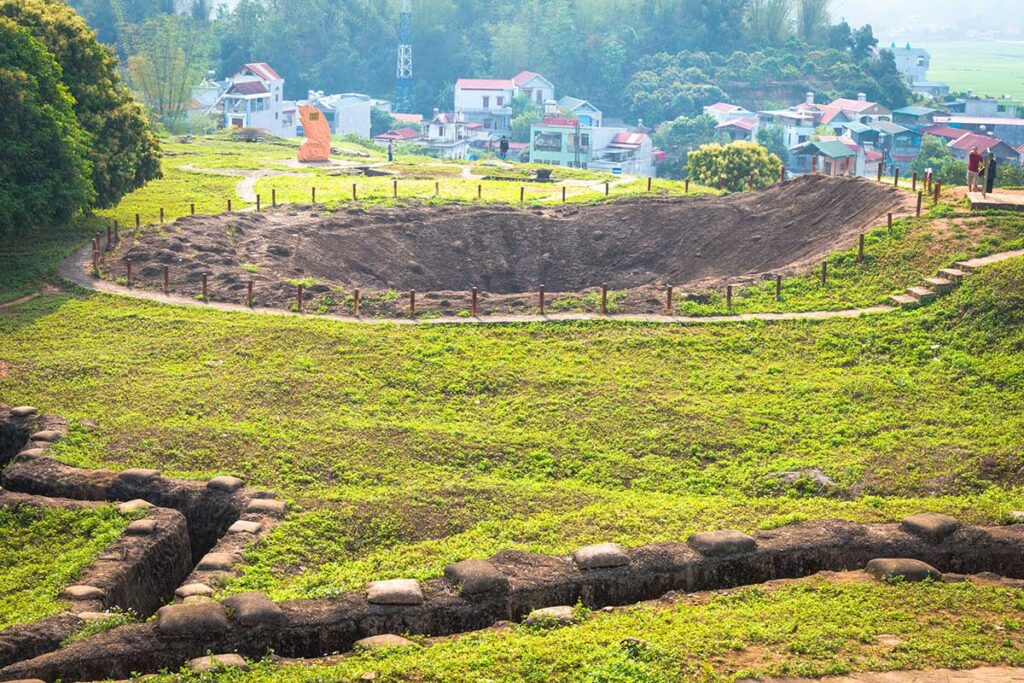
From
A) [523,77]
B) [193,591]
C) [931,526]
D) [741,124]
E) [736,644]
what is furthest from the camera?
[523,77]

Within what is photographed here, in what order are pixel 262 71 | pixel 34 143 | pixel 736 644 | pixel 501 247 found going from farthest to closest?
1. pixel 262 71
2. pixel 501 247
3. pixel 34 143
4. pixel 736 644

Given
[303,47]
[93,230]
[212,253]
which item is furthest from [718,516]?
[303,47]

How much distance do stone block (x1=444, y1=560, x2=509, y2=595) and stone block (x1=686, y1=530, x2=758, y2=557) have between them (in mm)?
3287

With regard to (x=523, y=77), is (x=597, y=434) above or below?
below

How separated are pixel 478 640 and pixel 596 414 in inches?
511

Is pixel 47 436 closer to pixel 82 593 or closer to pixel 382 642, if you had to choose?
pixel 82 593

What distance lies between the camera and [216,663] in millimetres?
16797

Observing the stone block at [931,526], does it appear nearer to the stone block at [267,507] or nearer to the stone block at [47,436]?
the stone block at [267,507]

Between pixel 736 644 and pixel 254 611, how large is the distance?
6606 millimetres

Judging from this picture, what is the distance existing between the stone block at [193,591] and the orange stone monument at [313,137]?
60.0 meters

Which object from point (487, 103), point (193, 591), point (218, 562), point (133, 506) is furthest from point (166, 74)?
point (193, 591)

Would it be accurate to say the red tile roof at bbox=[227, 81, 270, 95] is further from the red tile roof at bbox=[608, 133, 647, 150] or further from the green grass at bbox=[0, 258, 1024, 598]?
the green grass at bbox=[0, 258, 1024, 598]

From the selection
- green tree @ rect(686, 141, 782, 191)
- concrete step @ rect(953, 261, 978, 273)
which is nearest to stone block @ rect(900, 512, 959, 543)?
concrete step @ rect(953, 261, 978, 273)

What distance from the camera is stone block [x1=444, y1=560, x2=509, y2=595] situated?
63.2 ft
